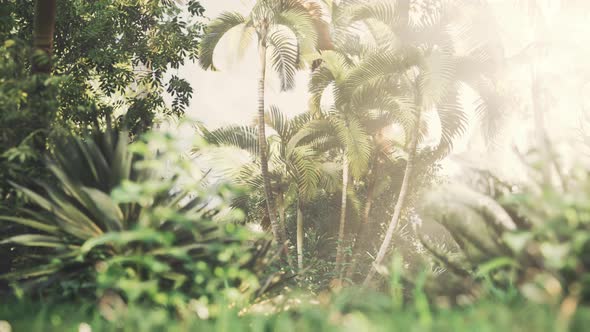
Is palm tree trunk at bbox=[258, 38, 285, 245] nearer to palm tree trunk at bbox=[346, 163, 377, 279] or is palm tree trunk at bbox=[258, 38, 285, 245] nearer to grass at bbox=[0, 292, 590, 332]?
palm tree trunk at bbox=[346, 163, 377, 279]

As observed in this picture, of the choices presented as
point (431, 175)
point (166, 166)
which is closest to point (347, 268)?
point (431, 175)

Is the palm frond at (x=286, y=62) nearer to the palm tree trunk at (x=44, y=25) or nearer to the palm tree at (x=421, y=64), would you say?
the palm tree at (x=421, y=64)

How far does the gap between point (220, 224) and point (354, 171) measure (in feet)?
46.0

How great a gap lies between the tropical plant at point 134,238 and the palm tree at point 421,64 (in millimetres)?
12826

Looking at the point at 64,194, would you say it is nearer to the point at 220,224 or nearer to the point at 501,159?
the point at 220,224

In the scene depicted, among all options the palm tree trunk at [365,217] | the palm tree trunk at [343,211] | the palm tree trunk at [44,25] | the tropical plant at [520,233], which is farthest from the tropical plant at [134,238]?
the palm tree trunk at [365,217]

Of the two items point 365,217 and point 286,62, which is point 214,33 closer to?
point 286,62

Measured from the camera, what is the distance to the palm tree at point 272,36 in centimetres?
1753

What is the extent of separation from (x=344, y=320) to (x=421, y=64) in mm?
14667

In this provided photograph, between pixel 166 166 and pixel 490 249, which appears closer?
pixel 490 249

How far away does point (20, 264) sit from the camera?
6055 millimetres

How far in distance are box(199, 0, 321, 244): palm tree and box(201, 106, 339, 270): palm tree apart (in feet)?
3.38

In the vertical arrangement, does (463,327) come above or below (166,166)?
below

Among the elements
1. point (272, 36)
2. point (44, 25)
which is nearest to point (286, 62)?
point (272, 36)
